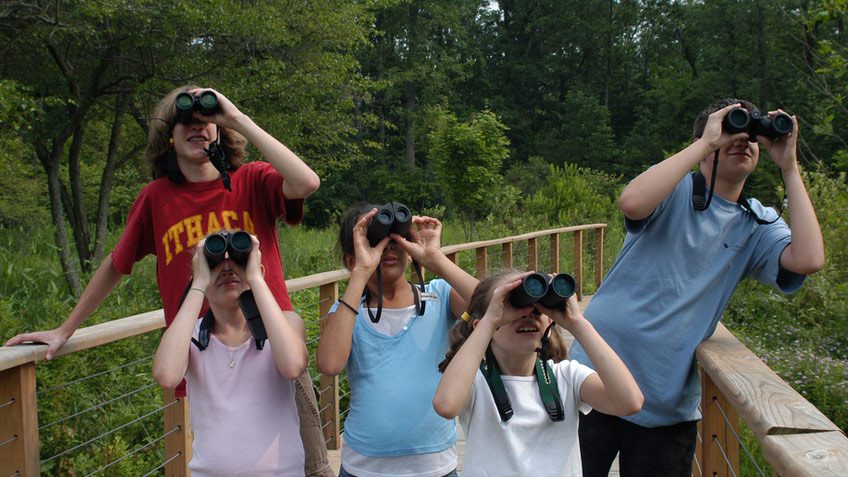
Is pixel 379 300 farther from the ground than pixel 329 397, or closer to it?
farther from the ground

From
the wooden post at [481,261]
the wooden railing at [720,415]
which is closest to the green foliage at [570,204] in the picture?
the wooden post at [481,261]

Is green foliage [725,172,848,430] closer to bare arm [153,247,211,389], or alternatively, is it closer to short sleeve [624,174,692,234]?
short sleeve [624,174,692,234]

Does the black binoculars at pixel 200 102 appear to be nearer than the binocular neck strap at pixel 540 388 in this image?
No

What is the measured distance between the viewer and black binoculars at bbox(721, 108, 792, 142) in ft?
6.77

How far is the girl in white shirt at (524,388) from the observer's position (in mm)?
1856

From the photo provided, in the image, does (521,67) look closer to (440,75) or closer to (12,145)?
(440,75)

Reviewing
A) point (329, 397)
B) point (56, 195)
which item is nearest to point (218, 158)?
point (329, 397)

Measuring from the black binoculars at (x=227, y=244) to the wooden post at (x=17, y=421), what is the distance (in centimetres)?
53

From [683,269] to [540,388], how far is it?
1.81 ft

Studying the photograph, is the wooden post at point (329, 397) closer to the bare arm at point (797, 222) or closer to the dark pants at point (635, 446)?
the dark pants at point (635, 446)

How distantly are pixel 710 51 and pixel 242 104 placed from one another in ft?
98.1

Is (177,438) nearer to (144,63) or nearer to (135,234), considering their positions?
(135,234)

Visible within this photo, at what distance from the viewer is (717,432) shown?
2.30 meters

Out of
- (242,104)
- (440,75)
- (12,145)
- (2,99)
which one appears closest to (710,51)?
(440,75)
